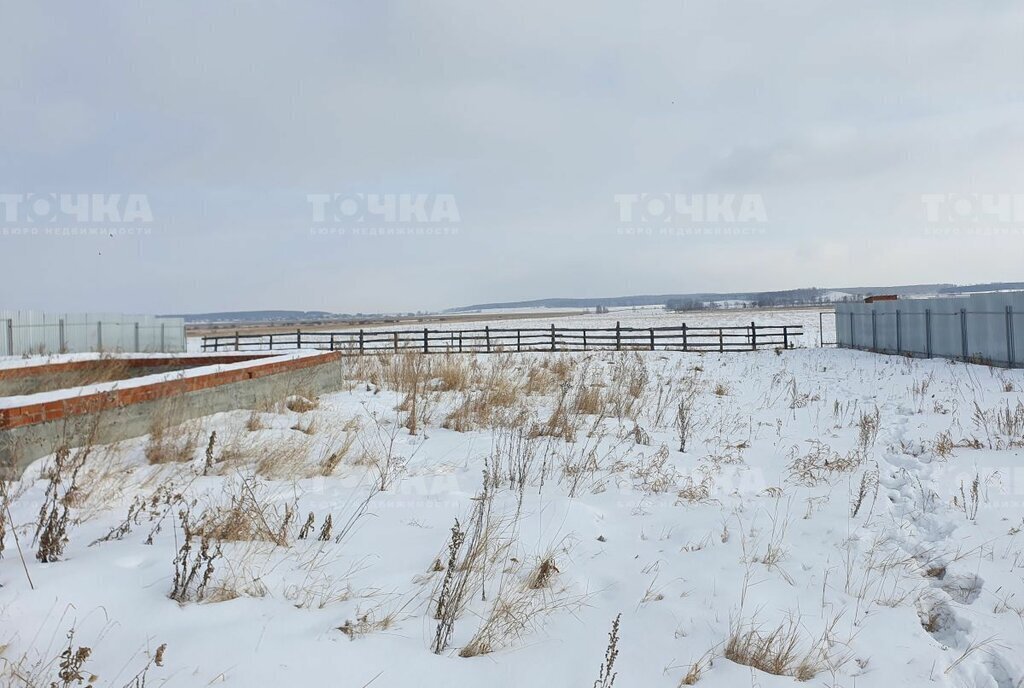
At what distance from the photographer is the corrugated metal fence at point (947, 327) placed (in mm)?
16656

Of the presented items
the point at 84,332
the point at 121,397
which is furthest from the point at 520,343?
the point at 84,332

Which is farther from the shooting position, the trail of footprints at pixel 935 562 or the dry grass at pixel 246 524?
the dry grass at pixel 246 524

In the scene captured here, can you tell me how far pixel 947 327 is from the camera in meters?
19.9

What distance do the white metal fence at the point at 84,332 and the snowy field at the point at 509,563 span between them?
25350 millimetres

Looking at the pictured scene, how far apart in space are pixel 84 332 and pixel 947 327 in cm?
3911

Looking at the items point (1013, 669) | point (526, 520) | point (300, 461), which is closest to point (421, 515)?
point (526, 520)

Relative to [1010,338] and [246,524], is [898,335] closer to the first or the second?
[1010,338]

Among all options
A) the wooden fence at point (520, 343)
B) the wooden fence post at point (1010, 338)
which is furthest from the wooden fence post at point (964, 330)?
the wooden fence at point (520, 343)

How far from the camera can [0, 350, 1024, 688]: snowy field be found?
2492 mm

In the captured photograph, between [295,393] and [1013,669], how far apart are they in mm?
8254

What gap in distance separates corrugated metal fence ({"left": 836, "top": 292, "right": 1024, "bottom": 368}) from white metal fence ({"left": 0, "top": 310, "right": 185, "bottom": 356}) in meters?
30.4

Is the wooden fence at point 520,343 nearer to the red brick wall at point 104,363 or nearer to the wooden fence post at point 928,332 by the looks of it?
the wooden fence post at point 928,332

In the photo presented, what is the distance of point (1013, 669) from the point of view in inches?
105

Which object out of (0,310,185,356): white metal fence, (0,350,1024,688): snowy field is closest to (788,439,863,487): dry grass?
(0,350,1024,688): snowy field
